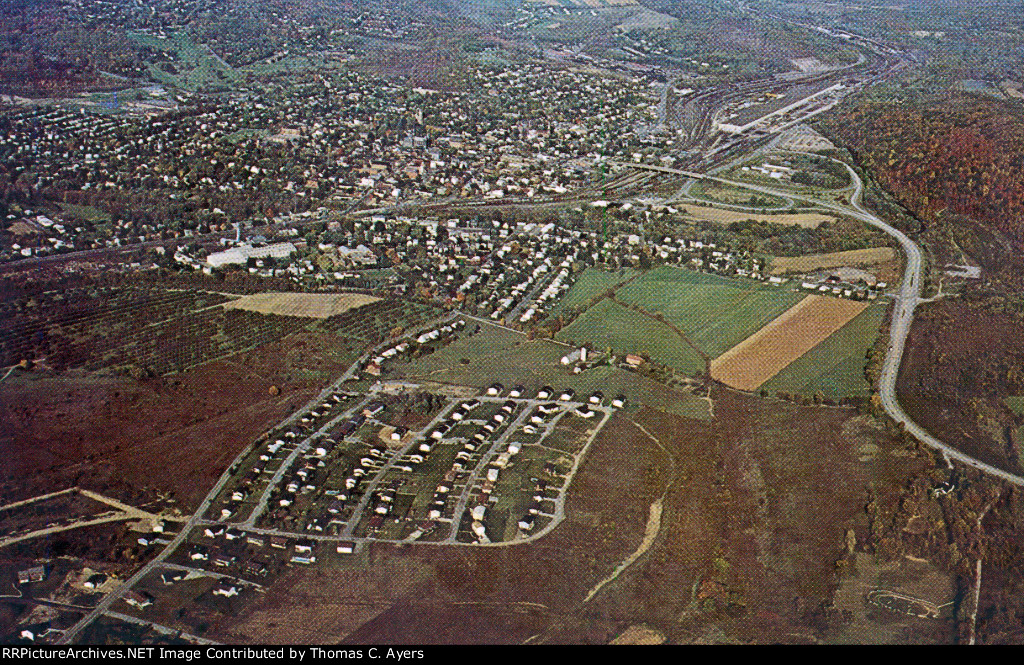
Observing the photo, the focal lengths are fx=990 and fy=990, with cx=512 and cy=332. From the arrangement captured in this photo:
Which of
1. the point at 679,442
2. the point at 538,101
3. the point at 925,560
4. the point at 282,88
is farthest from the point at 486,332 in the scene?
the point at 282,88

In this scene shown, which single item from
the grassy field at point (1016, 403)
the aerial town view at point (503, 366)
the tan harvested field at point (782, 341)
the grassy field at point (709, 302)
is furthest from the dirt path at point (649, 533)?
the grassy field at point (1016, 403)

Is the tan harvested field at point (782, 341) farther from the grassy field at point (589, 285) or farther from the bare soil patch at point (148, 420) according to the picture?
the bare soil patch at point (148, 420)

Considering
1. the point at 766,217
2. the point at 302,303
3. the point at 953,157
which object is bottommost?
the point at 302,303

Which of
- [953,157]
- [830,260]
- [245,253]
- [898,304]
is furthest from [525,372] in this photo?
[953,157]

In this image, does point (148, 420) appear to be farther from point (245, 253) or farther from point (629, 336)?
point (629, 336)

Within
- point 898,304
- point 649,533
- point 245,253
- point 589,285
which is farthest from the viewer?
point 245,253

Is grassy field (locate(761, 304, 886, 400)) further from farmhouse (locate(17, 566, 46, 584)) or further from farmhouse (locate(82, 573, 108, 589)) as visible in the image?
farmhouse (locate(17, 566, 46, 584))
